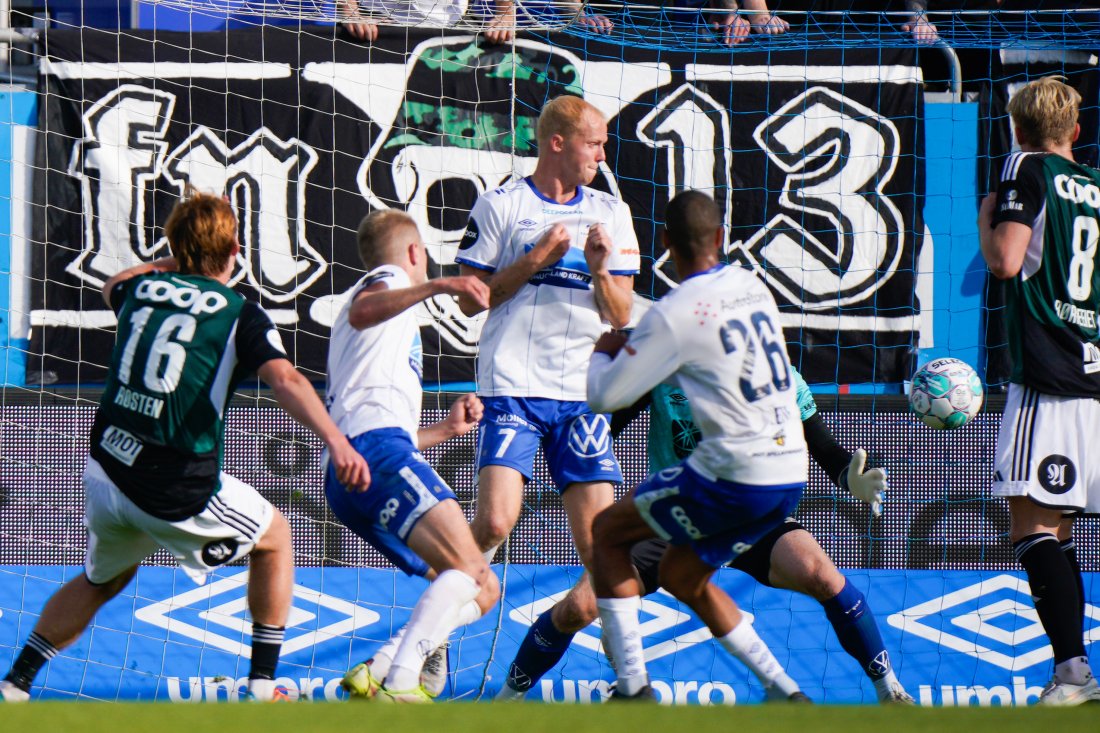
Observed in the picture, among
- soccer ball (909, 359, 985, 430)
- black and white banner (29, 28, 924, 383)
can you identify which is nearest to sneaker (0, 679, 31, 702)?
black and white banner (29, 28, 924, 383)

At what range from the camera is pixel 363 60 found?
7336 millimetres

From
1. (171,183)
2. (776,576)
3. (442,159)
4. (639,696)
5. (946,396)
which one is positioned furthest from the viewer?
(442,159)

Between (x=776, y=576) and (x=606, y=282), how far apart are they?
4.39ft

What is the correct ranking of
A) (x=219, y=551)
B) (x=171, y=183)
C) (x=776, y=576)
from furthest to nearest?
1. (x=171, y=183)
2. (x=776, y=576)
3. (x=219, y=551)

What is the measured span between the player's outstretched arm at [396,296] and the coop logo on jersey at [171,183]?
2.76 m

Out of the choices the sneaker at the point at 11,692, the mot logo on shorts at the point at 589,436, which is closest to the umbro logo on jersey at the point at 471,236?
the mot logo on shorts at the point at 589,436

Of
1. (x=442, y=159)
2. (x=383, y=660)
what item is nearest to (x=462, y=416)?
(x=383, y=660)

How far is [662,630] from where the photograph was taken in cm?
651

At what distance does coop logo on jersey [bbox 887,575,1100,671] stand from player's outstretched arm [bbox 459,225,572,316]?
2740 mm

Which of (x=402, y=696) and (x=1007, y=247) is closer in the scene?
(x=402, y=696)

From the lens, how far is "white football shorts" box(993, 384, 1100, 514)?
484 centimetres

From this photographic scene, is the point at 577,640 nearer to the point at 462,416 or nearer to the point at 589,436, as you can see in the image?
the point at 589,436

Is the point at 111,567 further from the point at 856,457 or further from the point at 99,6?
the point at 99,6

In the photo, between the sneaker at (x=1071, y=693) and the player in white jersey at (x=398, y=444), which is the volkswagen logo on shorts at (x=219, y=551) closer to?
the player in white jersey at (x=398, y=444)
